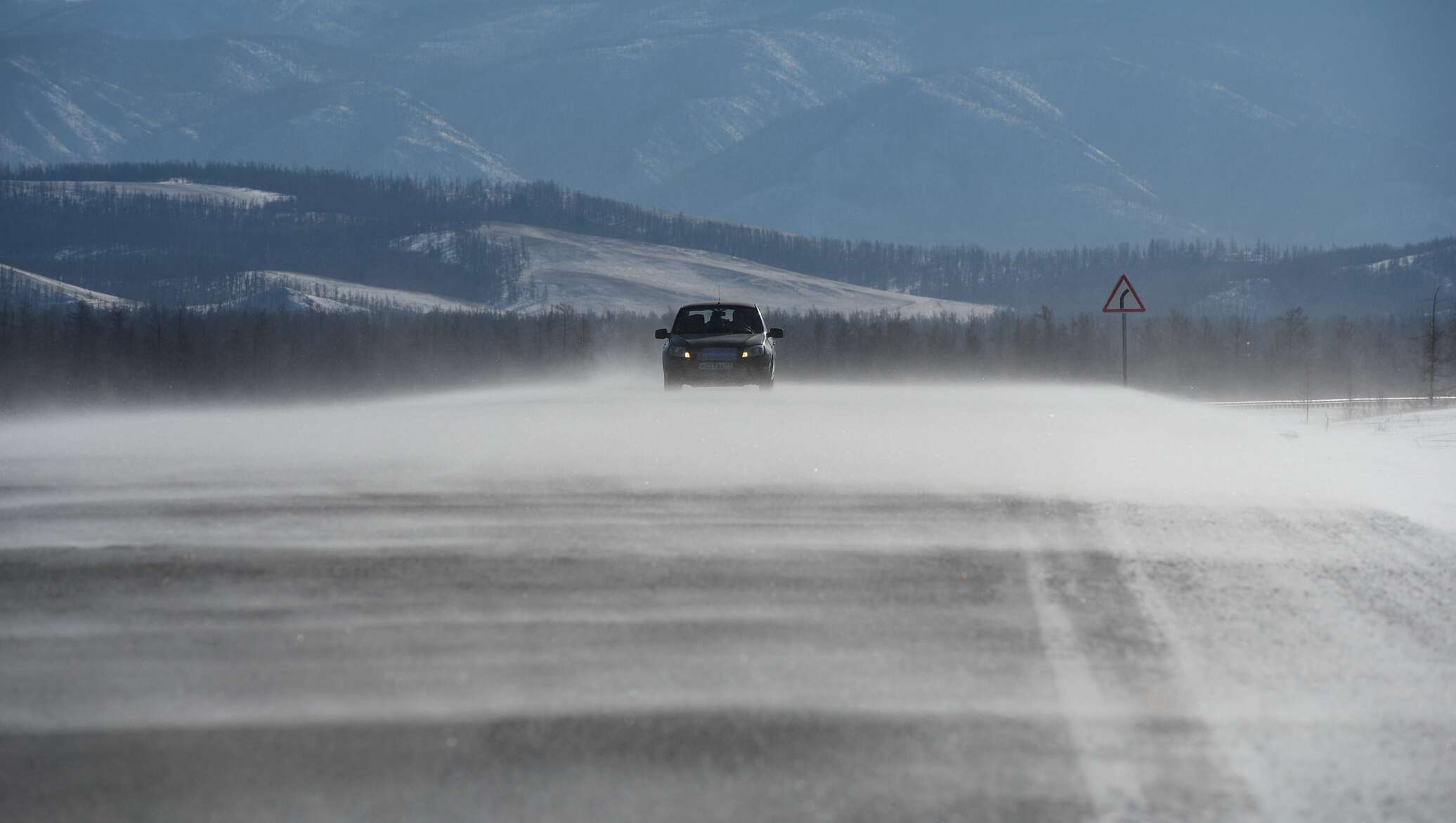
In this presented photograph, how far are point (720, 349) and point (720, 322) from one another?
37.4 inches

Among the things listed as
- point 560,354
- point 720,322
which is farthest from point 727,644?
point 560,354

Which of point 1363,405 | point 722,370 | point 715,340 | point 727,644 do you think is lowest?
point 1363,405

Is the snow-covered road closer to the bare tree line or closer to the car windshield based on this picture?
the car windshield

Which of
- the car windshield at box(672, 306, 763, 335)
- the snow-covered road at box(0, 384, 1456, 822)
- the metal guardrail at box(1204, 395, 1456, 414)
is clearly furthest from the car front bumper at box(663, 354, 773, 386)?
the metal guardrail at box(1204, 395, 1456, 414)

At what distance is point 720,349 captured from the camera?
26.4 metres

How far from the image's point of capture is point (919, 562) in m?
8.76

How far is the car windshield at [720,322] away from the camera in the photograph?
27.0 meters

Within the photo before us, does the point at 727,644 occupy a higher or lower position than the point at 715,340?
lower

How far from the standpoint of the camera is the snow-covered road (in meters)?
5.23

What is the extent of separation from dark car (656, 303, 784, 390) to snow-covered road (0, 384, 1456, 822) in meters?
13.1

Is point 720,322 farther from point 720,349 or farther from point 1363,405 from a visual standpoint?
point 1363,405

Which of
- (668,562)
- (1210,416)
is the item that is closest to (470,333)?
(1210,416)

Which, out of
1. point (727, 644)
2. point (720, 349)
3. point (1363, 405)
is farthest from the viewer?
point (1363, 405)

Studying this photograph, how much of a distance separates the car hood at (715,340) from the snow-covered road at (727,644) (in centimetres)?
1312
